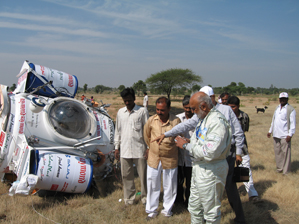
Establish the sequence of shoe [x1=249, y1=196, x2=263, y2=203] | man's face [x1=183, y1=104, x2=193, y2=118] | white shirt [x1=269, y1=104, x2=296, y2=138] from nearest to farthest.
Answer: man's face [x1=183, y1=104, x2=193, y2=118]
shoe [x1=249, y1=196, x2=263, y2=203]
white shirt [x1=269, y1=104, x2=296, y2=138]

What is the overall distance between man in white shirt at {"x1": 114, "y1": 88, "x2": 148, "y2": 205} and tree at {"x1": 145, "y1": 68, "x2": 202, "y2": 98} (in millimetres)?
28918

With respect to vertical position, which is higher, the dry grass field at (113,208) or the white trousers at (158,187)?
the white trousers at (158,187)

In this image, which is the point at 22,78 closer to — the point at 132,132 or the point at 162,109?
the point at 132,132

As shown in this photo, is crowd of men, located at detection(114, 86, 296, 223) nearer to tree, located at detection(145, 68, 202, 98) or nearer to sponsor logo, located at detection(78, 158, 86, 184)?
sponsor logo, located at detection(78, 158, 86, 184)

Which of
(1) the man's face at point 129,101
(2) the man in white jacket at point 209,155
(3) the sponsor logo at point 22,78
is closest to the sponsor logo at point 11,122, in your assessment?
(3) the sponsor logo at point 22,78

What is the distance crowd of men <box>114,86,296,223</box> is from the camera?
2.69m

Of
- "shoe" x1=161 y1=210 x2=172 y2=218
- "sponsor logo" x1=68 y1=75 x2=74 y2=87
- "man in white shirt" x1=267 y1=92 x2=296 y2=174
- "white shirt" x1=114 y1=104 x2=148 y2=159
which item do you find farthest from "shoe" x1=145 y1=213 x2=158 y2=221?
"man in white shirt" x1=267 y1=92 x2=296 y2=174

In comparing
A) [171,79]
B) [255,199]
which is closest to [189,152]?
[255,199]

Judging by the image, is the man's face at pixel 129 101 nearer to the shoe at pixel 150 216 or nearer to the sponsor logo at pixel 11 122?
the shoe at pixel 150 216

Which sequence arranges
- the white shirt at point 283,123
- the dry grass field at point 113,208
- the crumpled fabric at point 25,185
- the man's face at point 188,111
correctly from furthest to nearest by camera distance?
the white shirt at point 283,123
the man's face at point 188,111
the dry grass field at point 113,208
the crumpled fabric at point 25,185

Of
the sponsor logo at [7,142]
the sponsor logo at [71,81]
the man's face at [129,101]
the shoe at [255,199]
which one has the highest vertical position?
the sponsor logo at [71,81]

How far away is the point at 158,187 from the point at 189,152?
1.31m

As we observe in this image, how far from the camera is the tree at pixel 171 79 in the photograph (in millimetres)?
33469

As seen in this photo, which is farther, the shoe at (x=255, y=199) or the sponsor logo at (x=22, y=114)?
the shoe at (x=255, y=199)
